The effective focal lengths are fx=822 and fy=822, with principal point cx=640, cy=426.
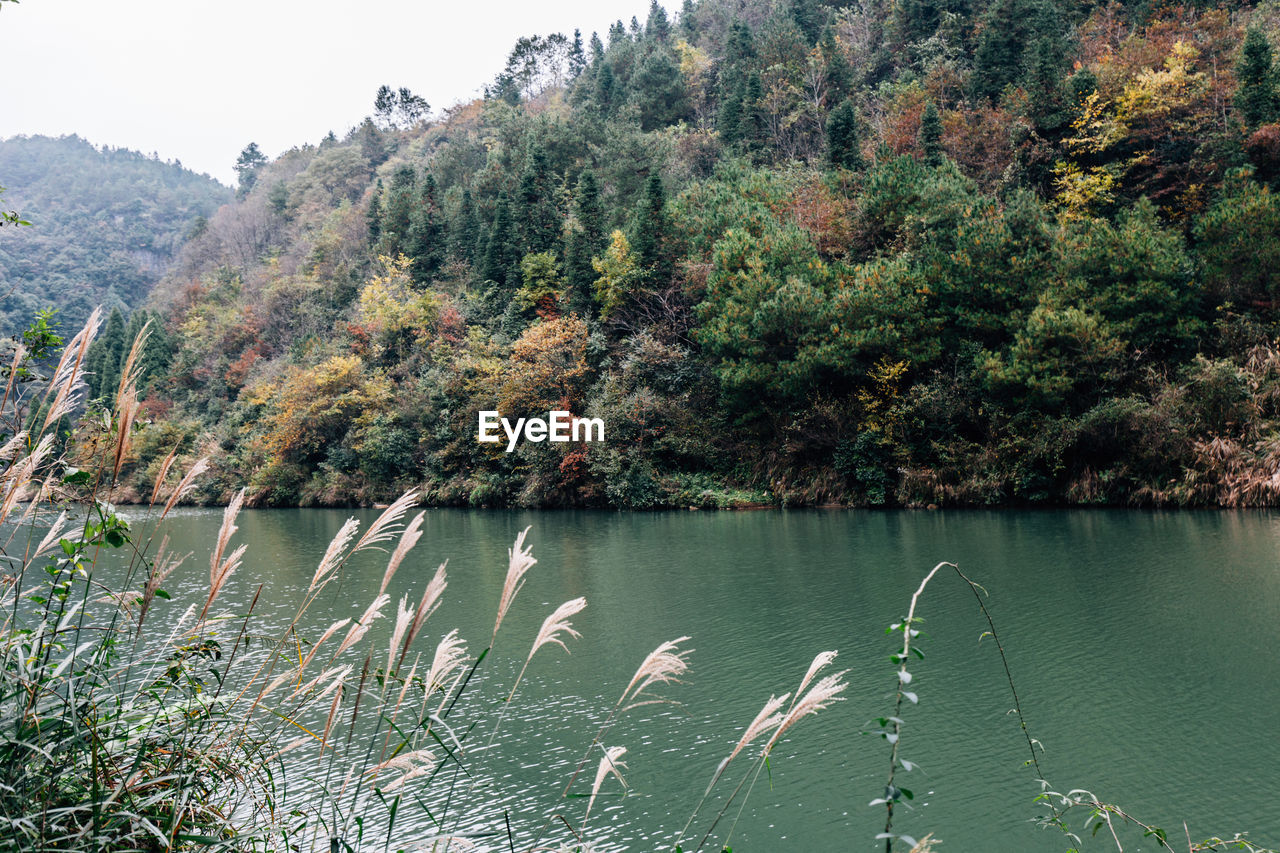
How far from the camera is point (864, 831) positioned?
449 centimetres

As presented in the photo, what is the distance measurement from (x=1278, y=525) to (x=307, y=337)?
127 feet

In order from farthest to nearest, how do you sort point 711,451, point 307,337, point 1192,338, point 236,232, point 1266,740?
point 236,232, point 307,337, point 711,451, point 1192,338, point 1266,740

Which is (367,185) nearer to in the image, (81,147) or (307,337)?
(307,337)

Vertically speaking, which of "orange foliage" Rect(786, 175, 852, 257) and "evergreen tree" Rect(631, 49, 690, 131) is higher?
"evergreen tree" Rect(631, 49, 690, 131)

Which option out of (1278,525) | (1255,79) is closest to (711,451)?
(1278,525)

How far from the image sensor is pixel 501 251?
3506 centimetres

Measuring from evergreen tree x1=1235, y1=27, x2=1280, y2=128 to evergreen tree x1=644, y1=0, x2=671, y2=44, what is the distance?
1432 inches

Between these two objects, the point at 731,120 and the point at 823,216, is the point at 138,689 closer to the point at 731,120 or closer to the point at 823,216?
the point at 823,216

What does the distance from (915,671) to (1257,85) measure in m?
20.3

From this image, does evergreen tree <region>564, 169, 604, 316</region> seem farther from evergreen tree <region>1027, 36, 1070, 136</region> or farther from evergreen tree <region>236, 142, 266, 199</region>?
evergreen tree <region>236, 142, 266, 199</region>

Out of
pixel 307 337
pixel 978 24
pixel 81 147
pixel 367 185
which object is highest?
pixel 81 147

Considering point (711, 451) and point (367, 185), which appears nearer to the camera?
point (711, 451)

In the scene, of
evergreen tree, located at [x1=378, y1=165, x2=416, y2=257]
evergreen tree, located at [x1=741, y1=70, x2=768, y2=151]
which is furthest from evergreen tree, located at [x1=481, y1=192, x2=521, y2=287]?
evergreen tree, located at [x1=741, y1=70, x2=768, y2=151]

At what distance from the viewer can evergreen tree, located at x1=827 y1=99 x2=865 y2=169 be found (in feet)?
88.9
